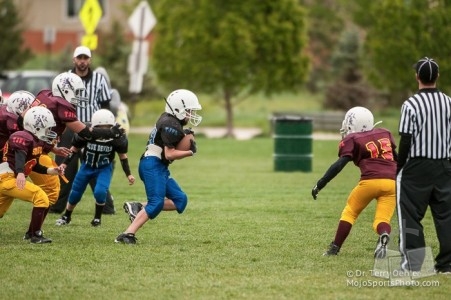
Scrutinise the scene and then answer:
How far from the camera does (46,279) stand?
361 inches

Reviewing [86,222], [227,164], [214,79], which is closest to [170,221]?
[86,222]

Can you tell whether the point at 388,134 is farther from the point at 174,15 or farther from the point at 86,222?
the point at 174,15

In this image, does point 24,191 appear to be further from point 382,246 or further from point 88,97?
point 382,246

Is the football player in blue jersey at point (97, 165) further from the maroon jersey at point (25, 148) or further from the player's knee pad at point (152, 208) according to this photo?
the player's knee pad at point (152, 208)

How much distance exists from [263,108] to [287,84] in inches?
373

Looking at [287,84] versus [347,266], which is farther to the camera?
[287,84]

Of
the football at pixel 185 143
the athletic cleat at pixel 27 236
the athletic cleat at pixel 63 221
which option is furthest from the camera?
the athletic cleat at pixel 63 221

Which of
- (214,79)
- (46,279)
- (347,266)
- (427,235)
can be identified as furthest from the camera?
(214,79)

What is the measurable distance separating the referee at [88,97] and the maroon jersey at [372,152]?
4.56 m

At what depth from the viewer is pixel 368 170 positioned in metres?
10.6

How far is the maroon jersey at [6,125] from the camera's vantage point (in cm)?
1150

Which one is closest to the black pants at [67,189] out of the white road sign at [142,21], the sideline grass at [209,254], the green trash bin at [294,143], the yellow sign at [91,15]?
the sideline grass at [209,254]

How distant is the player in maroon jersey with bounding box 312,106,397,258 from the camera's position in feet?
34.6

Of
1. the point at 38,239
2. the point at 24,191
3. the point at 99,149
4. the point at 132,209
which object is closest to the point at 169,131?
the point at 132,209
